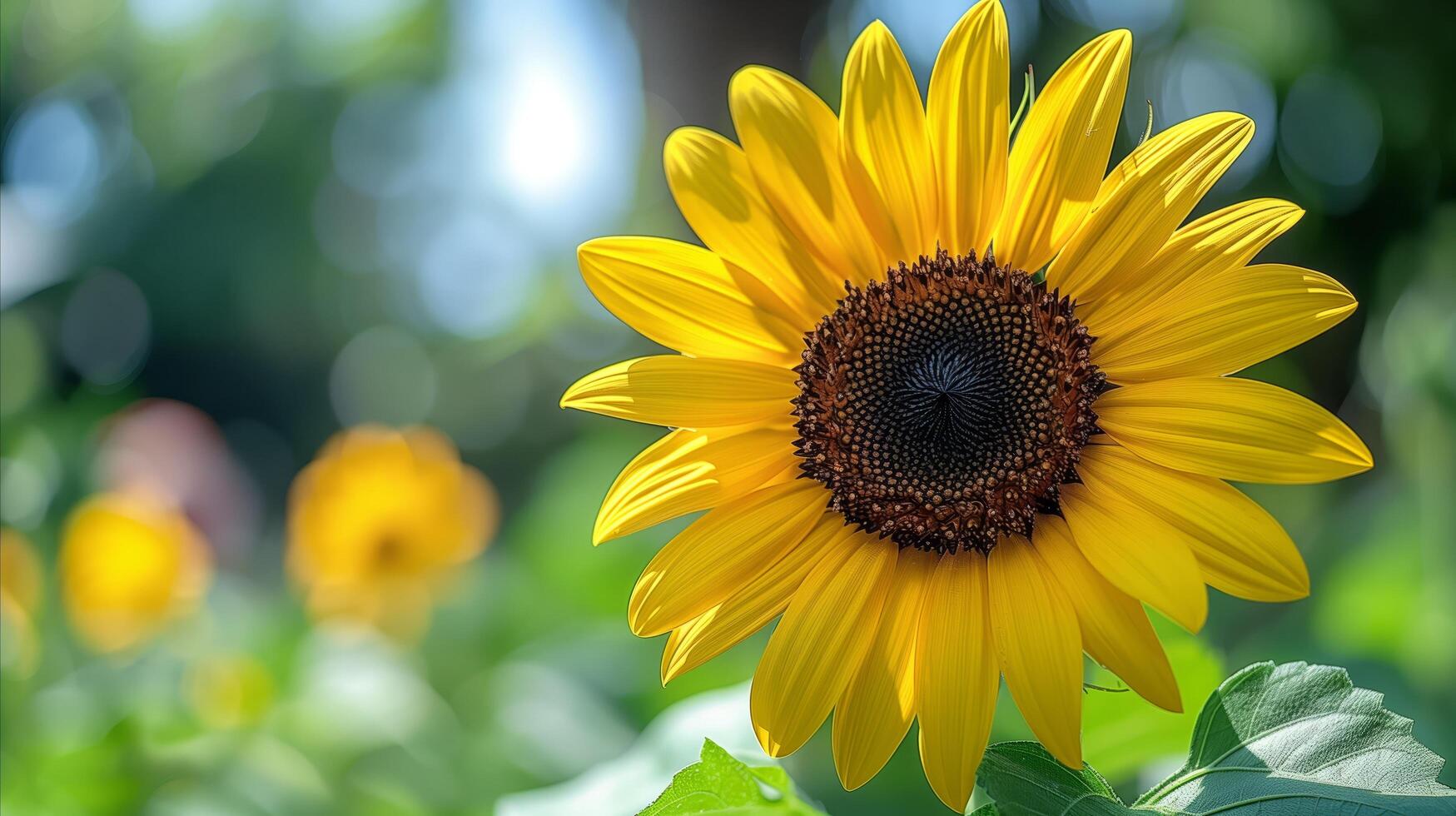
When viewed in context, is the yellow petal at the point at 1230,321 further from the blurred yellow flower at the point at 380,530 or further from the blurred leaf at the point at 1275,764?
the blurred yellow flower at the point at 380,530

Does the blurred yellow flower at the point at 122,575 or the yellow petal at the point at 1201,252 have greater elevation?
the blurred yellow flower at the point at 122,575

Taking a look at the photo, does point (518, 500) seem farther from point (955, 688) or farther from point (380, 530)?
point (955, 688)

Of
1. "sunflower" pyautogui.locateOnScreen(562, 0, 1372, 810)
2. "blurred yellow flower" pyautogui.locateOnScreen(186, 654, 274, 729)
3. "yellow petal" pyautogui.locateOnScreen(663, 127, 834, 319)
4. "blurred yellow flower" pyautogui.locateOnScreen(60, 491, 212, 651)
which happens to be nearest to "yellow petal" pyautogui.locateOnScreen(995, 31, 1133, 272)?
"sunflower" pyautogui.locateOnScreen(562, 0, 1372, 810)

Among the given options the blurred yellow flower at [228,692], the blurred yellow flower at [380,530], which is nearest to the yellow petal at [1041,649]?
the blurred yellow flower at [228,692]

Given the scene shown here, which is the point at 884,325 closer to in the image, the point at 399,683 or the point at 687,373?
the point at 687,373

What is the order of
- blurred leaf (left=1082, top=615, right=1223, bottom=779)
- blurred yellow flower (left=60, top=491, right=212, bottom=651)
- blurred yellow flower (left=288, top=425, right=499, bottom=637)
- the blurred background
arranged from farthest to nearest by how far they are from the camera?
1. blurred yellow flower (left=288, top=425, right=499, bottom=637)
2. blurred yellow flower (left=60, top=491, right=212, bottom=651)
3. the blurred background
4. blurred leaf (left=1082, top=615, right=1223, bottom=779)

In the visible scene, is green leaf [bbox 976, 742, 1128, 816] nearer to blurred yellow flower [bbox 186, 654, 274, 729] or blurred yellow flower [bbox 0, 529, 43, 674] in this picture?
blurred yellow flower [bbox 186, 654, 274, 729]
